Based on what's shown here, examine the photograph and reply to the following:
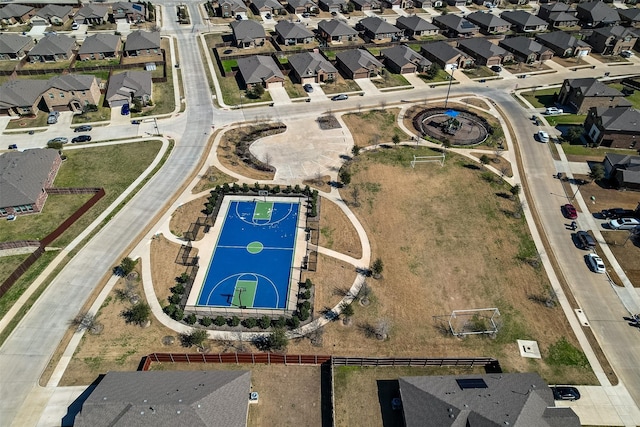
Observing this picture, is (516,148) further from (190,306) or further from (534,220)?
(190,306)

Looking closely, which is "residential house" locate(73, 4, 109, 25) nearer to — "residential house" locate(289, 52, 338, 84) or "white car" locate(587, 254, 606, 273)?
"residential house" locate(289, 52, 338, 84)

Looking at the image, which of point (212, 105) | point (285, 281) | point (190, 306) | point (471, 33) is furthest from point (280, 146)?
point (471, 33)

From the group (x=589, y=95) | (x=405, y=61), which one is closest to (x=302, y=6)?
(x=405, y=61)

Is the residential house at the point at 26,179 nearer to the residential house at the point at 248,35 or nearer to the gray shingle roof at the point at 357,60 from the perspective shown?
the residential house at the point at 248,35

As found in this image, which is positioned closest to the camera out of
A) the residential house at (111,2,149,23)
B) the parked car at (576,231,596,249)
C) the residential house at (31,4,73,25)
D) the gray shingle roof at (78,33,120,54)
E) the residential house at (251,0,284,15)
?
the parked car at (576,231,596,249)

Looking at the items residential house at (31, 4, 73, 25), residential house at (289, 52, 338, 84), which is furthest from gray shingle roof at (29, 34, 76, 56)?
residential house at (289, 52, 338, 84)

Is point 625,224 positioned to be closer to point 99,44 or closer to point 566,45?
point 566,45
